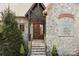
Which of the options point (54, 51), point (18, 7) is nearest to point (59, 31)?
point (54, 51)

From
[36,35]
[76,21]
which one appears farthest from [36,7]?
[76,21]

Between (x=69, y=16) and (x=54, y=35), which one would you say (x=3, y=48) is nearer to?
(x=54, y=35)

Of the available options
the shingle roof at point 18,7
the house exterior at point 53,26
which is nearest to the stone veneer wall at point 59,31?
the house exterior at point 53,26

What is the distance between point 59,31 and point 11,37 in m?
0.45

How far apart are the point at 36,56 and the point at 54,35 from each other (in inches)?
10.4

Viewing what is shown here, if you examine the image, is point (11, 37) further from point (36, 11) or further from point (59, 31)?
point (59, 31)

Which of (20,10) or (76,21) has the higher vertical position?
(20,10)

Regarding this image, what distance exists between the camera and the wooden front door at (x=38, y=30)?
162 cm

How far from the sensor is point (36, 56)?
165cm

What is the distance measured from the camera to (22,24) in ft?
5.30

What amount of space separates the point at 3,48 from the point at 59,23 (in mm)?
575

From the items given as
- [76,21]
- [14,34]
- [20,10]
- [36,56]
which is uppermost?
[20,10]

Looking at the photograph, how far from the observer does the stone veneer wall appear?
1.62m

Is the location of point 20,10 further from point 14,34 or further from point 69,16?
Result: point 69,16
